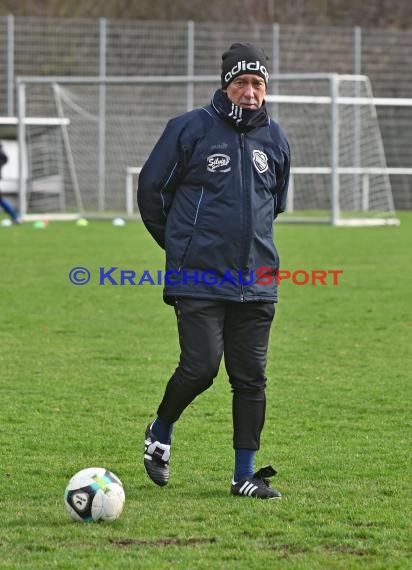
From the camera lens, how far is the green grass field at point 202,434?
4.55 metres

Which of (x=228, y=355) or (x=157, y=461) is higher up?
(x=228, y=355)

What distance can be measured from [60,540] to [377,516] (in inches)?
48.1

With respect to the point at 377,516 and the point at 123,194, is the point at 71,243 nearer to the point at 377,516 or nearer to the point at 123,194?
the point at 123,194

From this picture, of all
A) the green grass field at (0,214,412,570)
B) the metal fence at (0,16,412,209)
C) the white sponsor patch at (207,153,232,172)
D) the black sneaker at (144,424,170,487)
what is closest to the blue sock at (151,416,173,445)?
the black sneaker at (144,424,170,487)

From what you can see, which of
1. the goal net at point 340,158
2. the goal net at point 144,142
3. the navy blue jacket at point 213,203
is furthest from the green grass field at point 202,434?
the goal net at point 144,142

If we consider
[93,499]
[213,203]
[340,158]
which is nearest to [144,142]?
[340,158]

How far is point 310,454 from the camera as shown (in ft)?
20.3

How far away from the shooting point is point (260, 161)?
540cm

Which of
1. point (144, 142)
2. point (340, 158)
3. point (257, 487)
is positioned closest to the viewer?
point (257, 487)

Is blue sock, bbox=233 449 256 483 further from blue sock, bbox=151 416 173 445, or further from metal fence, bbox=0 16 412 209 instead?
metal fence, bbox=0 16 412 209

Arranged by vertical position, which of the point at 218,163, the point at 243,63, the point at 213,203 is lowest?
the point at 213,203

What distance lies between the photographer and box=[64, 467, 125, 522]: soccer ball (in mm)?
4824

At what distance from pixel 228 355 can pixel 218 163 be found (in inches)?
32.0

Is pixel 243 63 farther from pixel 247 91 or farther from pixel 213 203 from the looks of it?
pixel 213 203
